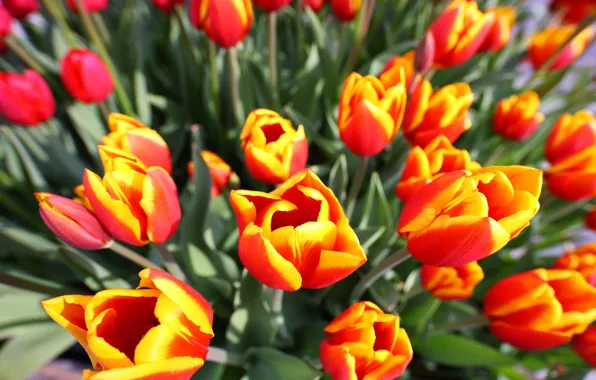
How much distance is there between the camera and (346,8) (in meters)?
0.46

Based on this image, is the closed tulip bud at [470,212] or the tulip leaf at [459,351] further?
the tulip leaf at [459,351]

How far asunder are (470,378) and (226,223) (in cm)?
30

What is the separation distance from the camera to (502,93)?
2.03 ft

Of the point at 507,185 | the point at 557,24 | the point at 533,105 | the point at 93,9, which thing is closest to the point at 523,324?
the point at 507,185

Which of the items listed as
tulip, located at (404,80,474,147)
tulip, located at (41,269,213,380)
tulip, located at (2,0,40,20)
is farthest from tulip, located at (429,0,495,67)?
tulip, located at (2,0,40,20)

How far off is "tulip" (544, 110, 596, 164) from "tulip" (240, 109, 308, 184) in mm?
260

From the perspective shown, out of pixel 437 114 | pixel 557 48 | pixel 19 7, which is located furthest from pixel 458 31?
pixel 19 7

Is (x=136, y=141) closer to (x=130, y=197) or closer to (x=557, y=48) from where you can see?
(x=130, y=197)

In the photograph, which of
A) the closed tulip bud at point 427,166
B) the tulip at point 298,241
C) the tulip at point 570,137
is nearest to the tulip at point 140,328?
the tulip at point 298,241

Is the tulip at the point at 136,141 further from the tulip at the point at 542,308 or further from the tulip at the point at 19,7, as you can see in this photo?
the tulip at the point at 19,7

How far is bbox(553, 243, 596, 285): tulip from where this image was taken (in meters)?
0.31

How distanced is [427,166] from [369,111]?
0.05m

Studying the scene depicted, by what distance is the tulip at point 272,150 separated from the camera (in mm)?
291

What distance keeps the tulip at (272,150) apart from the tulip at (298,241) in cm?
5
